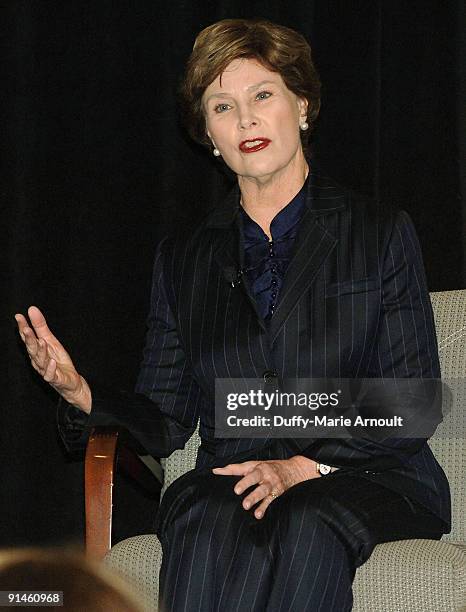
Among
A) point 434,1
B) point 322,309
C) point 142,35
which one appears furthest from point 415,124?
point 322,309

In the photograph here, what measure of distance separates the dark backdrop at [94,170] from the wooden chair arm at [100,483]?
1028mm

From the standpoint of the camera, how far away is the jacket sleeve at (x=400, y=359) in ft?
5.82

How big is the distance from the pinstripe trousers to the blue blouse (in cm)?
42

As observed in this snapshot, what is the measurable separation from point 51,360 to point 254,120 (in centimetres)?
67

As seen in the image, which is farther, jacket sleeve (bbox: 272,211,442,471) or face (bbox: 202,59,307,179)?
face (bbox: 202,59,307,179)

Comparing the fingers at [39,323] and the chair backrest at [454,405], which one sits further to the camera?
the chair backrest at [454,405]

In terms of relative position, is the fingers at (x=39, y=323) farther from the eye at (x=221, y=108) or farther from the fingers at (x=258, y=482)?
the eye at (x=221, y=108)

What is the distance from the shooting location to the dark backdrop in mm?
2799

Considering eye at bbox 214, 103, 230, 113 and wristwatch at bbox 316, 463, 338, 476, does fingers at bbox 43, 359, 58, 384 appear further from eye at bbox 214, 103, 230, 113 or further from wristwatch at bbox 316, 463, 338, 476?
eye at bbox 214, 103, 230, 113

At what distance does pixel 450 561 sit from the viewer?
1.59m


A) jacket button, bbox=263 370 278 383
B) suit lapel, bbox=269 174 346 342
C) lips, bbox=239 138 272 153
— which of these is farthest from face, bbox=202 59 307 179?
jacket button, bbox=263 370 278 383

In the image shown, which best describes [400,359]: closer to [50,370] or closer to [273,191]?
[273,191]

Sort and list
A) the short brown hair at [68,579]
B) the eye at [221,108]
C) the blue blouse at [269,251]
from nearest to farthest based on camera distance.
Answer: the short brown hair at [68,579]
the blue blouse at [269,251]
the eye at [221,108]

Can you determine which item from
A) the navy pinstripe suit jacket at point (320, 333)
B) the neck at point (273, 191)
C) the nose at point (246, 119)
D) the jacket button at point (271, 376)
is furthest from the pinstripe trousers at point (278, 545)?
the nose at point (246, 119)
